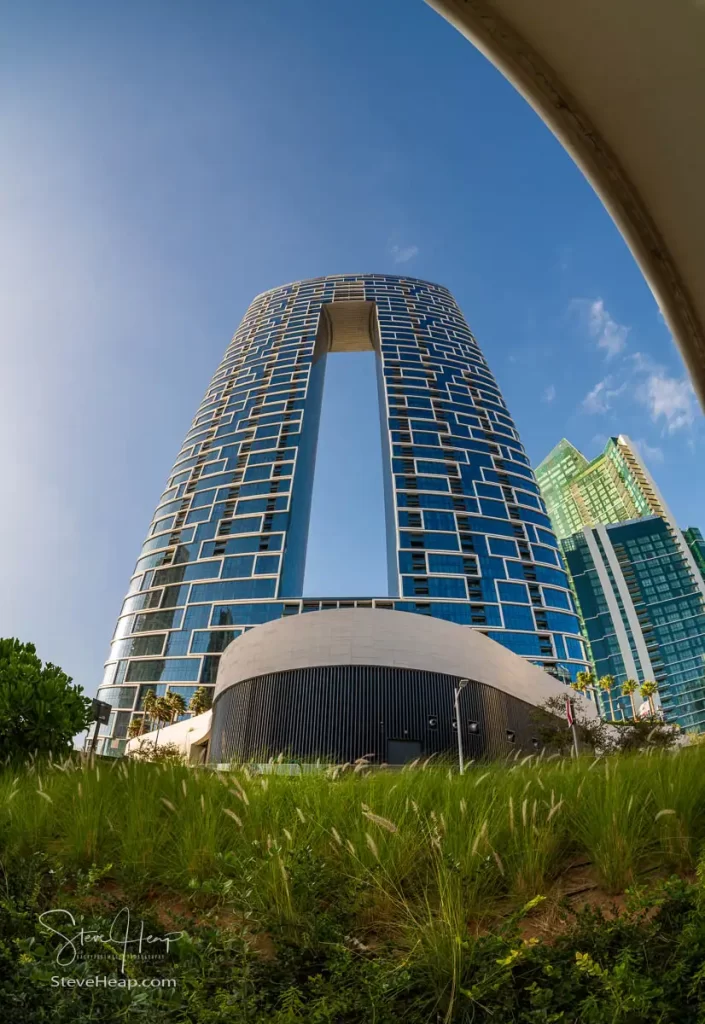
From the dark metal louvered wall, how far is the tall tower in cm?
3679

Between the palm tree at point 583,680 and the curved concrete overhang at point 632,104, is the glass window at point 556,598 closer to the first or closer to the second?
the palm tree at point 583,680

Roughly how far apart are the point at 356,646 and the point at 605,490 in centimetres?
17064

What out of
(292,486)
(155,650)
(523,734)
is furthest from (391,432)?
(523,734)

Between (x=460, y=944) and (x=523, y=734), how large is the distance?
129ft

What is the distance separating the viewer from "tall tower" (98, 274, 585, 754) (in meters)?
71.8

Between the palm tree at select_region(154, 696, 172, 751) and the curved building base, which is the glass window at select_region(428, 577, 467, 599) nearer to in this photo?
the curved building base

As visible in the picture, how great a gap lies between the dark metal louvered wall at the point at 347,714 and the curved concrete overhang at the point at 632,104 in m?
28.8

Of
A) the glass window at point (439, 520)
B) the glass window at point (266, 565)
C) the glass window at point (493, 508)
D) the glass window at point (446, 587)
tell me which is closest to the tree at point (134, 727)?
the glass window at point (266, 565)

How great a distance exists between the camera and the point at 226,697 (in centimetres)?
3403

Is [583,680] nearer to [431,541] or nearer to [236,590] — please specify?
[431,541]

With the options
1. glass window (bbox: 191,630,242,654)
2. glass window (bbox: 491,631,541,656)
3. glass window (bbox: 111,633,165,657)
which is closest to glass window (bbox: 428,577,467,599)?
glass window (bbox: 491,631,541,656)

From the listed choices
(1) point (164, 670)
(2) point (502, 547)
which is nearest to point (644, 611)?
(2) point (502, 547)

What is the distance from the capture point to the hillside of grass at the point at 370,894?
2.57m

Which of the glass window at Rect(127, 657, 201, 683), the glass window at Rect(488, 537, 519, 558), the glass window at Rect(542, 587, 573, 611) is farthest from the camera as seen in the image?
the glass window at Rect(488, 537, 519, 558)
